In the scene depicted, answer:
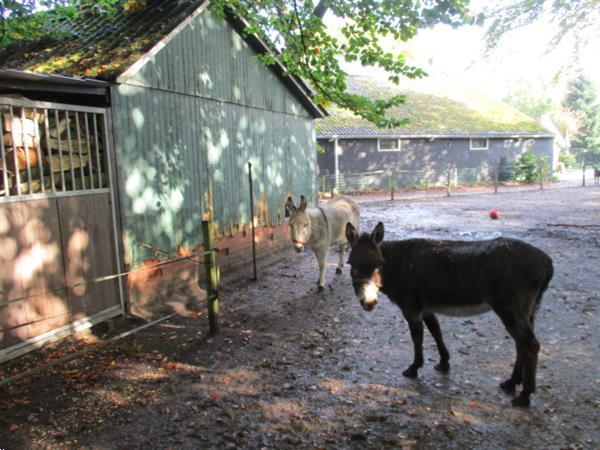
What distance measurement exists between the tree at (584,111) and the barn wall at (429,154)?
22.9m

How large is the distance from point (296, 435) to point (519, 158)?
113 feet

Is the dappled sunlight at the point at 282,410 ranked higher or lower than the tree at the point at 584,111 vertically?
lower

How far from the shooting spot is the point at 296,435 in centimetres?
384

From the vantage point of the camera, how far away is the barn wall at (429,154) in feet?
91.5

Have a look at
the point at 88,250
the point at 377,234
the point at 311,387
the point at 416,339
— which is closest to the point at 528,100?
the point at 416,339

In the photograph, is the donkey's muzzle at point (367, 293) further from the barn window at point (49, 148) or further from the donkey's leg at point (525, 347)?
the barn window at point (49, 148)

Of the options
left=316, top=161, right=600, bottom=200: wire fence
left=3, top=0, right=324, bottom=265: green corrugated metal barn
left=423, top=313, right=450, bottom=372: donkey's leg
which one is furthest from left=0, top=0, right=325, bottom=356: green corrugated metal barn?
left=316, top=161, right=600, bottom=200: wire fence

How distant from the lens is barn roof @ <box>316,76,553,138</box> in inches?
1116

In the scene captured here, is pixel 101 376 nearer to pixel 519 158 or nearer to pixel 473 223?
pixel 473 223

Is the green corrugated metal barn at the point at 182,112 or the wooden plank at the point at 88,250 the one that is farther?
the green corrugated metal barn at the point at 182,112

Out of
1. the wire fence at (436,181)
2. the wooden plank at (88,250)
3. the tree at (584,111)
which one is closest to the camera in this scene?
the wooden plank at (88,250)

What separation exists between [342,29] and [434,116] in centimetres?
2467

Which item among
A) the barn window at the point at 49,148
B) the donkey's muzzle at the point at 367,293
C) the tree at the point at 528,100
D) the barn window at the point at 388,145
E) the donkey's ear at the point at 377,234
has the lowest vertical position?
the donkey's muzzle at the point at 367,293

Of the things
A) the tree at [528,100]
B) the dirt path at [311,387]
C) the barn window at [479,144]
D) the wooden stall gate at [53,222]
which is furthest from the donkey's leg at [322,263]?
the tree at [528,100]
